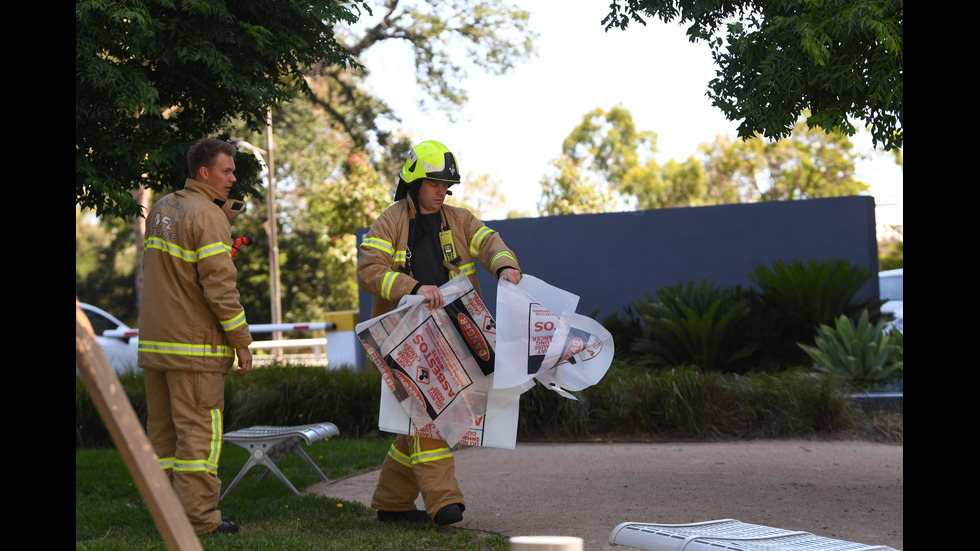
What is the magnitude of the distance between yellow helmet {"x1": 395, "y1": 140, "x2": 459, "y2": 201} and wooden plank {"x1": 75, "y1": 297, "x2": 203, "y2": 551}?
3.04 m

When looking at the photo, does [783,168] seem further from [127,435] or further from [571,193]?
[127,435]

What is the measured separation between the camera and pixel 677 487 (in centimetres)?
609

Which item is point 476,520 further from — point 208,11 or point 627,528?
point 208,11

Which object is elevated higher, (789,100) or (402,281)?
(789,100)

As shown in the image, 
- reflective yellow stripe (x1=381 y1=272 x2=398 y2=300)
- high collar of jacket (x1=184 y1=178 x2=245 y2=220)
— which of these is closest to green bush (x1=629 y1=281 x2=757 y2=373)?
reflective yellow stripe (x1=381 y1=272 x2=398 y2=300)

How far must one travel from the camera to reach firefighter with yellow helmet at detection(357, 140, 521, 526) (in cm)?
472

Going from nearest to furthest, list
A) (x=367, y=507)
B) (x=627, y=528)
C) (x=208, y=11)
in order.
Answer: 1. (x=627, y=528)
2. (x=367, y=507)
3. (x=208, y=11)

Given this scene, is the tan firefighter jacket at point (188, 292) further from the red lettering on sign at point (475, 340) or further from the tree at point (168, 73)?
the tree at point (168, 73)

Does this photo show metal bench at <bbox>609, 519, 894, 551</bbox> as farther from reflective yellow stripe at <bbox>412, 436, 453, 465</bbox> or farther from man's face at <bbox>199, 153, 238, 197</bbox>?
man's face at <bbox>199, 153, 238, 197</bbox>

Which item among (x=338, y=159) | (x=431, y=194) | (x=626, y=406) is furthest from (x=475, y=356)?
(x=338, y=159)

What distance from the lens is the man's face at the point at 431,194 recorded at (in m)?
4.93

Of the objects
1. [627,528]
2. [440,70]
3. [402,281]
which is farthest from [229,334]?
→ [440,70]

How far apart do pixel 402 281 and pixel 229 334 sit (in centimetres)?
91
